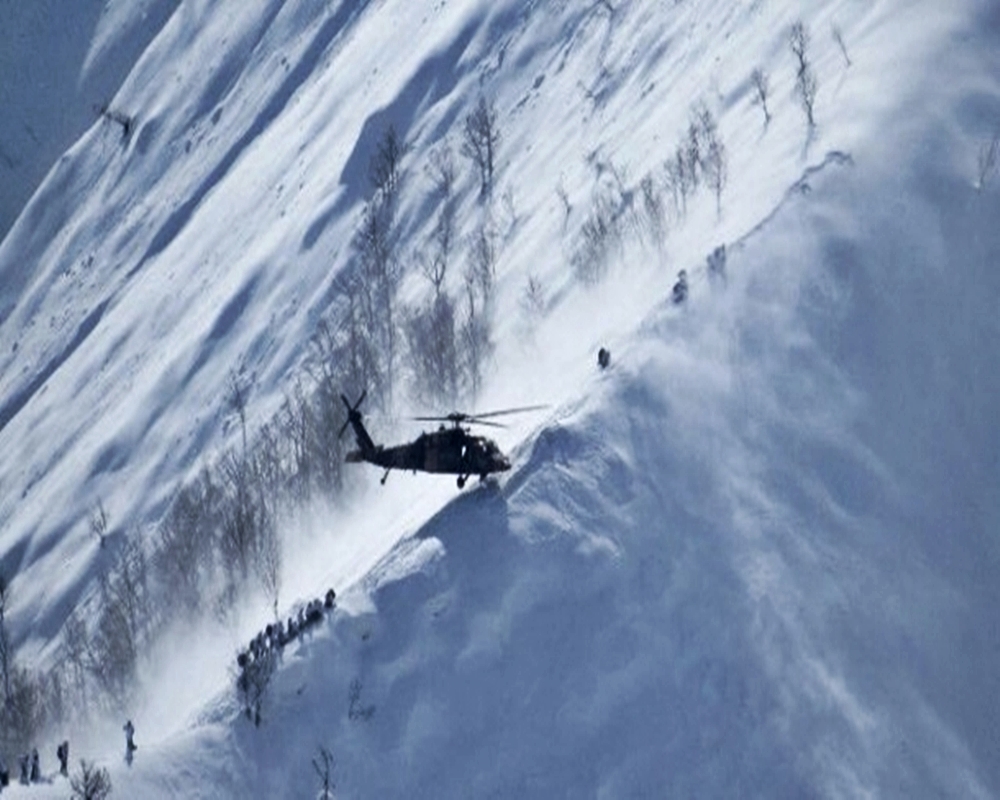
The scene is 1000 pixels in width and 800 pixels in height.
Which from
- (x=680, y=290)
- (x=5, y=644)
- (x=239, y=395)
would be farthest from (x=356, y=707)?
(x=239, y=395)

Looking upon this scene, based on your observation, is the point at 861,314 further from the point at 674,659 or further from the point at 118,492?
the point at 118,492

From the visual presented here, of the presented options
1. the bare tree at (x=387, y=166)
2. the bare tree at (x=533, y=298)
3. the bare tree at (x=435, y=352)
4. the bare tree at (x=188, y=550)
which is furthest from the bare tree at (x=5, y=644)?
the bare tree at (x=387, y=166)

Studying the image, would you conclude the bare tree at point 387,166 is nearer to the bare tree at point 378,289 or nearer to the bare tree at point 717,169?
the bare tree at point 378,289

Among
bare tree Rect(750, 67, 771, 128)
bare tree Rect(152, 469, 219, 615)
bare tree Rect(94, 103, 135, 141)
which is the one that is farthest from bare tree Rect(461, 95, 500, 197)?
bare tree Rect(94, 103, 135, 141)

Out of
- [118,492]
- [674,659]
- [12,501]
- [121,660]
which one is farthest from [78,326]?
[674,659]

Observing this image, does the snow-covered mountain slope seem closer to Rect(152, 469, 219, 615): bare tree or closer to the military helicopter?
the military helicopter

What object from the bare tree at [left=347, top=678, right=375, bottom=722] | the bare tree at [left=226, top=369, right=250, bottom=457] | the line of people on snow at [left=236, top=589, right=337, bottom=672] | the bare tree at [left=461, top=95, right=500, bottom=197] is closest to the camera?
the bare tree at [left=347, top=678, right=375, bottom=722]

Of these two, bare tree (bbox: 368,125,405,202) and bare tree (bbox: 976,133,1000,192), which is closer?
bare tree (bbox: 976,133,1000,192)
